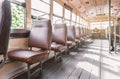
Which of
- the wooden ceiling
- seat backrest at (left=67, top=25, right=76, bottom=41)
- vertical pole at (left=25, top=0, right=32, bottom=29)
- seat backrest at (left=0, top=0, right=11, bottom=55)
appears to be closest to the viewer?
seat backrest at (left=0, top=0, right=11, bottom=55)

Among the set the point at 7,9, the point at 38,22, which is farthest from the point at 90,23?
the point at 7,9

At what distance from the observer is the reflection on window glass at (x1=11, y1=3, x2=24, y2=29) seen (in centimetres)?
279

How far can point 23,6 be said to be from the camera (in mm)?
3047

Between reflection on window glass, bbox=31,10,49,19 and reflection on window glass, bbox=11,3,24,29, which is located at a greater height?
reflection on window glass, bbox=31,10,49,19

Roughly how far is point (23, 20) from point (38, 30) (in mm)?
783

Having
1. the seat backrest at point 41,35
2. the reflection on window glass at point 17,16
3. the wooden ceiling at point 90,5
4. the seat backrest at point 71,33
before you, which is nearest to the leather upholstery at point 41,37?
the seat backrest at point 41,35

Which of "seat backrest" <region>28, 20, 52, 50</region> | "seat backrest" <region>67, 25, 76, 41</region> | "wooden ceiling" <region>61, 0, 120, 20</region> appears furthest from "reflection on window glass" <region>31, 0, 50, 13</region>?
"wooden ceiling" <region>61, 0, 120, 20</region>

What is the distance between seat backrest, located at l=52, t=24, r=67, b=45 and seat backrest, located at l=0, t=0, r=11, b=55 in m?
2.46

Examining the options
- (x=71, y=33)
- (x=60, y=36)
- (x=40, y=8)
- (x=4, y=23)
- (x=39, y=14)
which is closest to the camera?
(x=4, y=23)

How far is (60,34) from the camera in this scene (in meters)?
3.53

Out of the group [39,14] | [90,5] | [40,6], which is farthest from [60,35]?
[90,5]

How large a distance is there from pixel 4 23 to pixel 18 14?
2049 millimetres

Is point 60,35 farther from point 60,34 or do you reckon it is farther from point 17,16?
point 17,16

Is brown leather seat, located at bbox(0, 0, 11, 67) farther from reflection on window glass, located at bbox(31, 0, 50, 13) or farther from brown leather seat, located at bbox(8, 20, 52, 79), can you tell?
reflection on window glass, located at bbox(31, 0, 50, 13)
